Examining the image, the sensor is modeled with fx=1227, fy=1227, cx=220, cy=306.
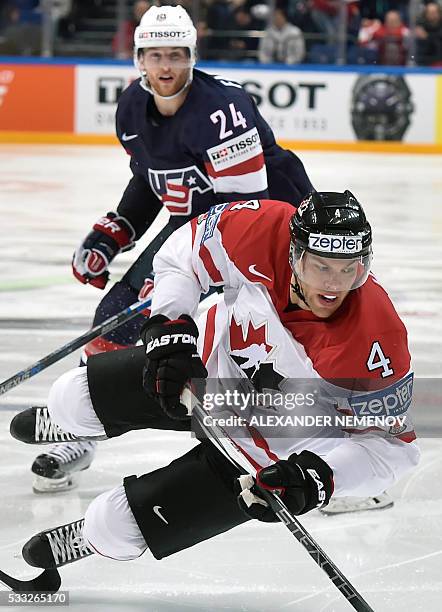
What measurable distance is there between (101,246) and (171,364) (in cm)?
126

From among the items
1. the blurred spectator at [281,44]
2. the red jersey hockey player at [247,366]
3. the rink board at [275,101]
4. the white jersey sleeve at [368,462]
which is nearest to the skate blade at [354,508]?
the red jersey hockey player at [247,366]

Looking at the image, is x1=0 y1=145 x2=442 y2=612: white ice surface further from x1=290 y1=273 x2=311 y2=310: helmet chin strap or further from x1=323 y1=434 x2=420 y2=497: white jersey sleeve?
x1=290 y1=273 x2=311 y2=310: helmet chin strap

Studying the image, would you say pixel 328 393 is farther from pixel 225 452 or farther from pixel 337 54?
pixel 337 54

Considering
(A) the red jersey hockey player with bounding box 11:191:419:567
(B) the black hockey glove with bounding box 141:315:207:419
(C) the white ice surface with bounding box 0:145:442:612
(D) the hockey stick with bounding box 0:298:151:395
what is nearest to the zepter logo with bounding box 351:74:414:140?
(C) the white ice surface with bounding box 0:145:442:612

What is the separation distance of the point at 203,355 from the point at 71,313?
2.32 m

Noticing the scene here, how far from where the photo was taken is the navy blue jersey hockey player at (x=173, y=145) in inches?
122

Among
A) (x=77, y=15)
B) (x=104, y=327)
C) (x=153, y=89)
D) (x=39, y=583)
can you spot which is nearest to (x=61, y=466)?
(x=104, y=327)

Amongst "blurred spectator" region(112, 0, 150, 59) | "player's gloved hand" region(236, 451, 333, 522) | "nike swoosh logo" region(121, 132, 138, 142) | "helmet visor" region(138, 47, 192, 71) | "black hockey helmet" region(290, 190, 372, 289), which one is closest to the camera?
"player's gloved hand" region(236, 451, 333, 522)

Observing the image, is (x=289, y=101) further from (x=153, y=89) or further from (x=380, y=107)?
(x=153, y=89)

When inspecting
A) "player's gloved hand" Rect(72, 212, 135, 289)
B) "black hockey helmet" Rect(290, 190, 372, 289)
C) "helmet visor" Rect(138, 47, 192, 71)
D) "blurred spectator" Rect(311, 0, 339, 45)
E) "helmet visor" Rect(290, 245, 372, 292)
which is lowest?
"blurred spectator" Rect(311, 0, 339, 45)

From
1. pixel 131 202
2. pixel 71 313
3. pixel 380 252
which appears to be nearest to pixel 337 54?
pixel 380 252

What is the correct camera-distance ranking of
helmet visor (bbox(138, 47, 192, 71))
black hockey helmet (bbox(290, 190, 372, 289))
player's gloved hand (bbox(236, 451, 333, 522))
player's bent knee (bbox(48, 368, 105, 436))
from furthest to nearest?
helmet visor (bbox(138, 47, 192, 71))
player's bent knee (bbox(48, 368, 105, 436))
black hockey helmet (bbox(290, 190, 372, 289))
player's gloved hand (bbox(236, 451, 333, 522))

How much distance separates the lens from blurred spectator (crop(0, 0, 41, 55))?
10.8m

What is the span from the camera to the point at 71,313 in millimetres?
4609
